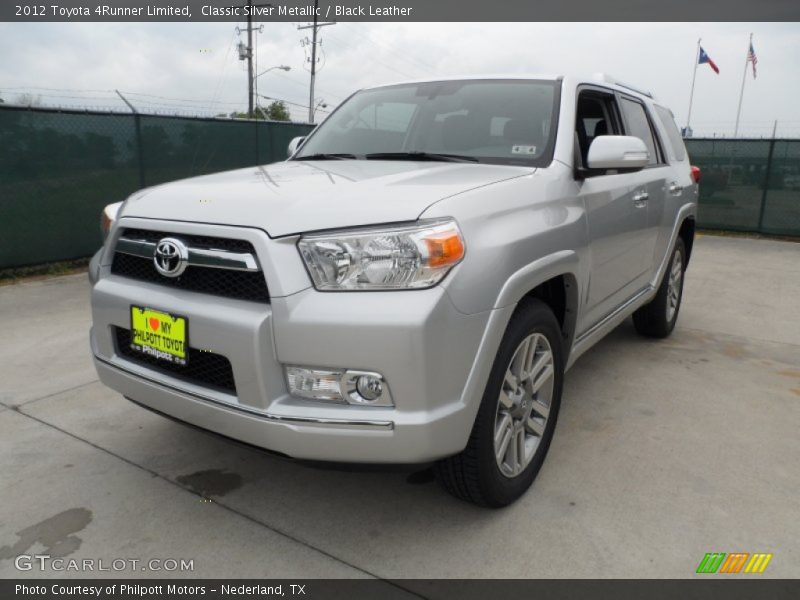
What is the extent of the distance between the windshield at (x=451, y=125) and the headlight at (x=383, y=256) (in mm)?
1000

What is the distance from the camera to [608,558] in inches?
88.4

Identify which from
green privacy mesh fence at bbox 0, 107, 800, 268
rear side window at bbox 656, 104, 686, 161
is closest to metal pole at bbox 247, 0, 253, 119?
green privacy mesh fence at bbox 0, 107, 800, 268

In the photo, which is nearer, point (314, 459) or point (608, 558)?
point (314, 459)

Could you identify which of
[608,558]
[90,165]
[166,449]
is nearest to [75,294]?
[90,165]

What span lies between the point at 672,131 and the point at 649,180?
1.34 m

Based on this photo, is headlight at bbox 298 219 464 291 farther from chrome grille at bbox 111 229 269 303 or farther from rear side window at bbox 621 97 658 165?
rear side window at bbox 621 97 658 165

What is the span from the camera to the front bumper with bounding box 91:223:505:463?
1.91m

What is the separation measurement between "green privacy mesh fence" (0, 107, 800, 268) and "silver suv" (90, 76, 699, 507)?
16.1ft

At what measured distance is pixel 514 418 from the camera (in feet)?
8.20

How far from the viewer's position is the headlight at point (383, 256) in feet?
6.47

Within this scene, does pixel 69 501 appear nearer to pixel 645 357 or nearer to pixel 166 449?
pixel 166 449

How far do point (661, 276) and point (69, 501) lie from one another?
12.5 feet

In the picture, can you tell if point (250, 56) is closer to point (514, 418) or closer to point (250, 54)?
point (250, 54)

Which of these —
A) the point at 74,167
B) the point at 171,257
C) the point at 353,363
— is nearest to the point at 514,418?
Answer: the point at 353,363
